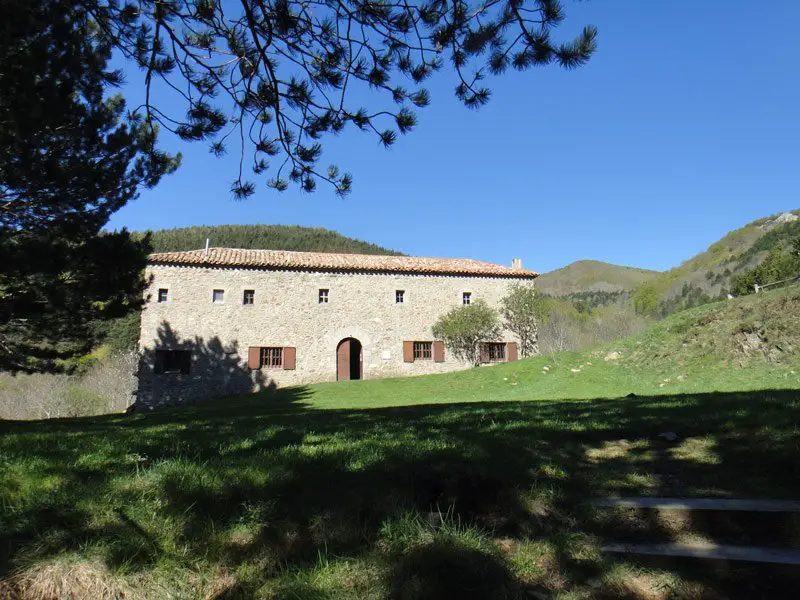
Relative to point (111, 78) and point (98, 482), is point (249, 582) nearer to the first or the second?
point (98, 482)

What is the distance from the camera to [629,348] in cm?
1708

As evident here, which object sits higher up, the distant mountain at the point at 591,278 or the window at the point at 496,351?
the distant mountain at the point at 591,278

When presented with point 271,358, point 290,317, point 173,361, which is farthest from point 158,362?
point 290,317

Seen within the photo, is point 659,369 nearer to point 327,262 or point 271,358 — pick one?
point 327,262

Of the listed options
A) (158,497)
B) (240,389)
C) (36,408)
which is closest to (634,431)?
→ (158,497)

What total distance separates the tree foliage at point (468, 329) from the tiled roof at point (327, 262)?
7.37 feet

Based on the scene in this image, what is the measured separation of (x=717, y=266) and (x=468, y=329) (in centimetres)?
6086

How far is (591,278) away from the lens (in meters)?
128

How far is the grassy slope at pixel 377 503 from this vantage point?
2.34 metres

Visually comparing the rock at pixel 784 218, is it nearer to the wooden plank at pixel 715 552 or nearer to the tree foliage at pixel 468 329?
the tree foliage at pixel 468 329

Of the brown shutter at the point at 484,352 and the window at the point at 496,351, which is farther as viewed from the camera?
the window at the point at 496,351

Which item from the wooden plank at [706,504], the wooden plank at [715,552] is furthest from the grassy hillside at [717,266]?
the wooden plank at [715,552]

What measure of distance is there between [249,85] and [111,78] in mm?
1923

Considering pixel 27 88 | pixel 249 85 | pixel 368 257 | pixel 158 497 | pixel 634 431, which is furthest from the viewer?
pixel 368 257
